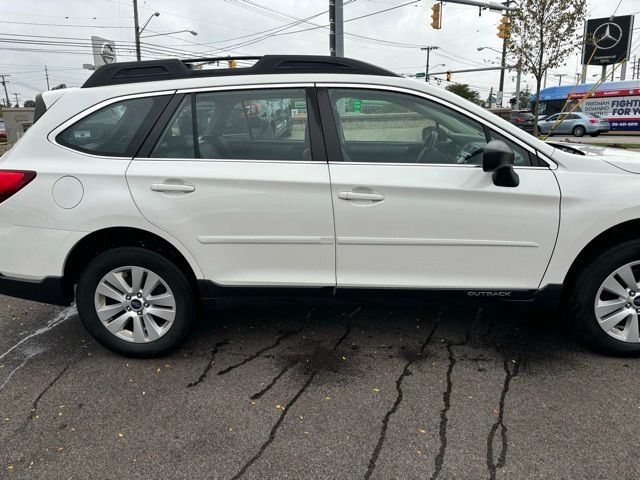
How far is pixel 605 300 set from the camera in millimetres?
2984

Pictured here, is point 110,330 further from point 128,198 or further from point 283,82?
point 283,82

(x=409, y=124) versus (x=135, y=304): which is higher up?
(x=409, y=124)

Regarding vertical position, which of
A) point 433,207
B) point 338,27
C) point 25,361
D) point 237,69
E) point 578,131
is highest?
point 338,27

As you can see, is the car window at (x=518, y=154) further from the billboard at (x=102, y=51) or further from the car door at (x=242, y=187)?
the billboard at (x=102, y=51)

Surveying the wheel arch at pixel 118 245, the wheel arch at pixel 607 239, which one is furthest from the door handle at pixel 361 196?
the wheel arch at pixel 607 239

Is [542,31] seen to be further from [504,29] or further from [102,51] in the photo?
[102,51]

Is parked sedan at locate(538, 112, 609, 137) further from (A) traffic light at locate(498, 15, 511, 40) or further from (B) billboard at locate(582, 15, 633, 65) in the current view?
(A) traffic light at locate(498, 15, 511, 40)

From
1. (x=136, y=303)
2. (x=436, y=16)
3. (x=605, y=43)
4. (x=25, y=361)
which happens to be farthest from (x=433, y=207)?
(x=436, y=16)

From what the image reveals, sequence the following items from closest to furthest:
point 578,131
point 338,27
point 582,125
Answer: point 338,27 → point 582,125 → point 578,131

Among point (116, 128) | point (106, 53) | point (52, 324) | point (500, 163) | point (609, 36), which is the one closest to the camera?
point (500, 163)

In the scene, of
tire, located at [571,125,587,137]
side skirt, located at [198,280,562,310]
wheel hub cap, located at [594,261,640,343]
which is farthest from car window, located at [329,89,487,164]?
tire, located at [571,125,587,137]

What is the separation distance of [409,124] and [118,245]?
202 centimetres

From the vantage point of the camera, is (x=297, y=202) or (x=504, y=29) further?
(x=504, y=29)

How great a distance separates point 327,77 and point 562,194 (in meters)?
1.54
